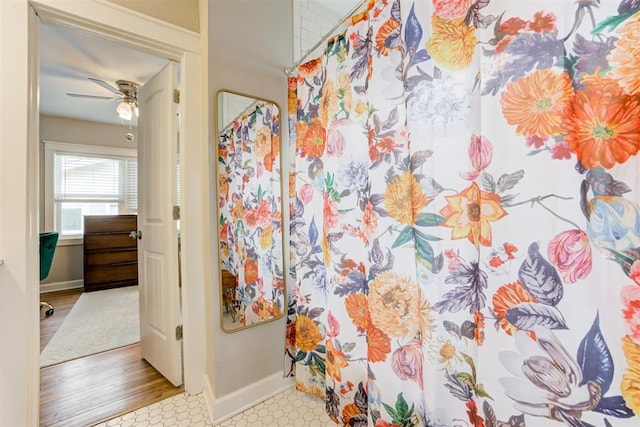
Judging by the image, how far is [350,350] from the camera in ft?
4.13

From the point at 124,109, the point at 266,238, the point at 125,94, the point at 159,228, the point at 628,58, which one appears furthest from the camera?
the point at 125,94

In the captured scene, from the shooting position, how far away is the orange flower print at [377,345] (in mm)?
1085

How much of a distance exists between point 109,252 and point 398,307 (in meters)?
4.41

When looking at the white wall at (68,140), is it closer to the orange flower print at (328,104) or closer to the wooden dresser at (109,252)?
the wooden dresser at (109,252)

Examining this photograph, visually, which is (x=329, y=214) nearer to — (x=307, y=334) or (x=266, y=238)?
(x=266, y=238)

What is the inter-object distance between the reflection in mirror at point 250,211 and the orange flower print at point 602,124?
1335 mm

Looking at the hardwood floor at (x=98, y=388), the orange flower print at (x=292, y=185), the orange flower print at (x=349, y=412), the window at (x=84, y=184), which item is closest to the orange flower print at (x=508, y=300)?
the orange flower print at (x=349, y=412)

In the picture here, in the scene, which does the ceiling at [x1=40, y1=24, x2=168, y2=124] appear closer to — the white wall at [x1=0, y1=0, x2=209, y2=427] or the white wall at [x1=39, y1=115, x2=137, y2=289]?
the white wall at [x1=39, y1=115, x2=137, y2=289]

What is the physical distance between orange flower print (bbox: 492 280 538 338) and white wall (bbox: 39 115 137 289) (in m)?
5.26

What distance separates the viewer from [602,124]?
0.64 metres

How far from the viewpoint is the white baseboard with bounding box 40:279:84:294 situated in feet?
12.3

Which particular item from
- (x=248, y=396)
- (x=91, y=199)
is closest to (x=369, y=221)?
(x=248, y=396)

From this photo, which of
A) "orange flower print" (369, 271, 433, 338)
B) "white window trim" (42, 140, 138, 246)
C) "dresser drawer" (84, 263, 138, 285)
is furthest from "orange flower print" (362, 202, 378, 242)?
"white window trim" (42, 140, 138, 246)

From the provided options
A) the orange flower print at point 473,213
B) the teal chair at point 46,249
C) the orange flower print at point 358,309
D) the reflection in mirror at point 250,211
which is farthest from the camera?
the teal chair at point 46,249
